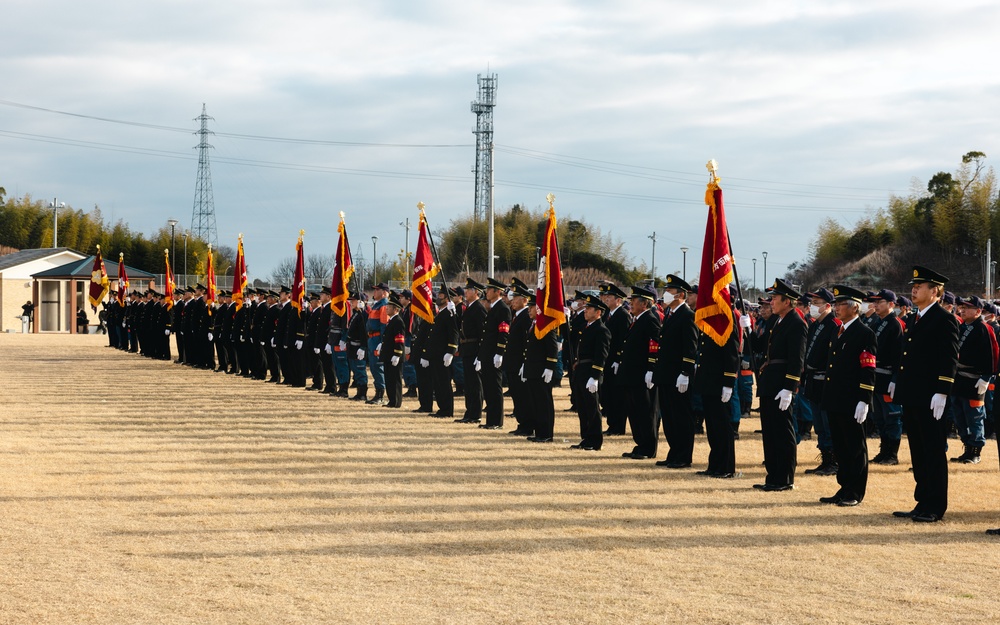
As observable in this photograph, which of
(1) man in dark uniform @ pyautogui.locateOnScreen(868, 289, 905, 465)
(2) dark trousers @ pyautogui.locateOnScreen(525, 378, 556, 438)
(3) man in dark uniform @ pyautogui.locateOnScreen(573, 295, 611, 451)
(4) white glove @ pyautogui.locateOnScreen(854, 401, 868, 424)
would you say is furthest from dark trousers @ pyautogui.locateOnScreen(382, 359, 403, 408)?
(4) white glove @ pyautogui.locateOnScreen(854, 401, 868, 424)

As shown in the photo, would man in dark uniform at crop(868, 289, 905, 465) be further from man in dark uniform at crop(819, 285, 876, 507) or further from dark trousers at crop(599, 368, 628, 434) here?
dark trousers at crop(599, 368, 628, 434)

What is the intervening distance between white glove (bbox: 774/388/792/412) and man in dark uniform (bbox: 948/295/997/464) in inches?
75.8

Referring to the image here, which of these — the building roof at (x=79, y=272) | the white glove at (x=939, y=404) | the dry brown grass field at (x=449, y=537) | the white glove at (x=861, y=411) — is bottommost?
the dry brown grass field at (x=449, y=537)

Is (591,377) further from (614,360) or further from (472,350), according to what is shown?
(472,350)

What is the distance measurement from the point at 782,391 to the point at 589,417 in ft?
10.4

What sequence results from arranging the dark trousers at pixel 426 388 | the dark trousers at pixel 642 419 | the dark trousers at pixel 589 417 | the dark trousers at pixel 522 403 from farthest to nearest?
the dark trousers at pixel 426 388 < the dark trousers at pixel 522 403 < the dark trousers at pixel 589 417 < the dark trousers at pixel 642 419

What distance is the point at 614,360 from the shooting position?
13078 mm

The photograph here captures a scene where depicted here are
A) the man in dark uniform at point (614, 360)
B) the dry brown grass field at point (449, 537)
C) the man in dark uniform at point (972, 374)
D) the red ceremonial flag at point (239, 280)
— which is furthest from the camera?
the red ceremonial flag at point (239, 280)

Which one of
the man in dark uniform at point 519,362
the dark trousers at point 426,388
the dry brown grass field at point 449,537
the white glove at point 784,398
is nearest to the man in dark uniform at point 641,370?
the dry brown grass field at point 449,537

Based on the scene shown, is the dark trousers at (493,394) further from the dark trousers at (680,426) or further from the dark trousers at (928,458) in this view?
the dark trousers at (928,458)

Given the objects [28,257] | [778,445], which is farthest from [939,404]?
[28,257]

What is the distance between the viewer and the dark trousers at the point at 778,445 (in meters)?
10.1

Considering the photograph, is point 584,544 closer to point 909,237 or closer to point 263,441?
point 263,441

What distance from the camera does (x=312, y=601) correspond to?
6.09 metres
